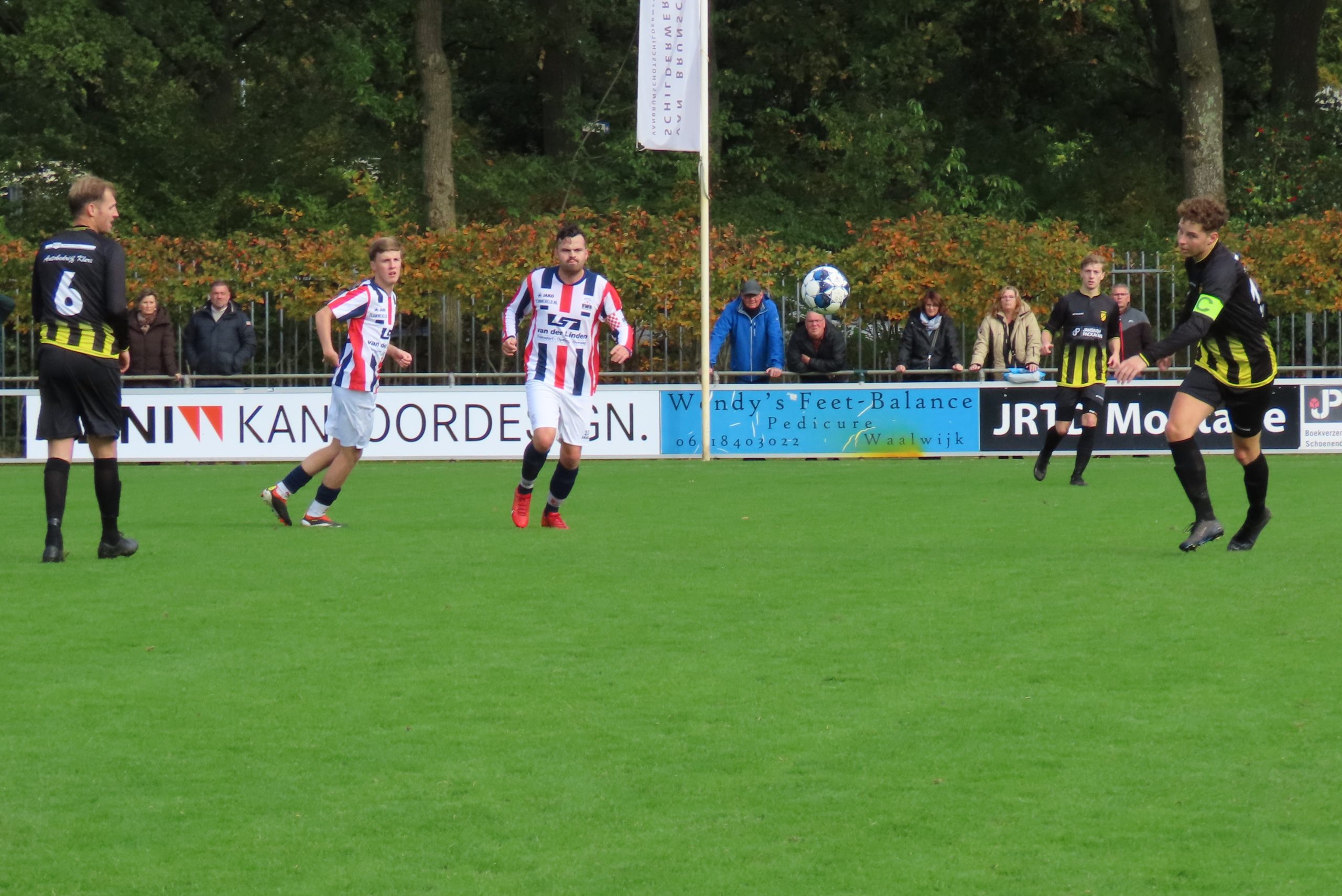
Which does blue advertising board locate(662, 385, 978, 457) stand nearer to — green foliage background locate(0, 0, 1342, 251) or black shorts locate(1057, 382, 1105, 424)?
black shorts locate(1057, 382, 1105, 424)

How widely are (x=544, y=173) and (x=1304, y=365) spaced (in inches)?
582

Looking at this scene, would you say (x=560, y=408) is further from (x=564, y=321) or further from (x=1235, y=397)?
(x=1235, y=397)

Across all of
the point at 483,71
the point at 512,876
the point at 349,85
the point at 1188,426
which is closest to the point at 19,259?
the point at 349,85

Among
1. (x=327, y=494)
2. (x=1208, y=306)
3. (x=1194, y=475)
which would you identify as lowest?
(x=327, y=494)

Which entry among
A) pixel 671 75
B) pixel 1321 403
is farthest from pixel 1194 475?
pixel 671 75

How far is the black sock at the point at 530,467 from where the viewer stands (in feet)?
40.6

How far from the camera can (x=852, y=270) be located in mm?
22750

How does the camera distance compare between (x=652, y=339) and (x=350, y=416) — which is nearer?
(x=350, y=416)

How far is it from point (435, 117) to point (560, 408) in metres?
17.3

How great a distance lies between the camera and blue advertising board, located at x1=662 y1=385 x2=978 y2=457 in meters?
20.6

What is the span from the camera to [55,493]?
34.3ft

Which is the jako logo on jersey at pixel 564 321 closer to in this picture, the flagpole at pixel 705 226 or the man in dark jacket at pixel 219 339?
the flagpole at pixel 705 226

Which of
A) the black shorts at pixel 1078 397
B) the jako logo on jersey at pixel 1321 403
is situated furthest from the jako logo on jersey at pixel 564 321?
the jako logo on jersey at pixel 1321 403

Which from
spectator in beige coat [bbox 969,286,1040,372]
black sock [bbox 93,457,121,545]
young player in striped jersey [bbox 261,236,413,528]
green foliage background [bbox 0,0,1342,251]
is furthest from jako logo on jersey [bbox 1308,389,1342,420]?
black sock [bbox 93,457,121,545]
